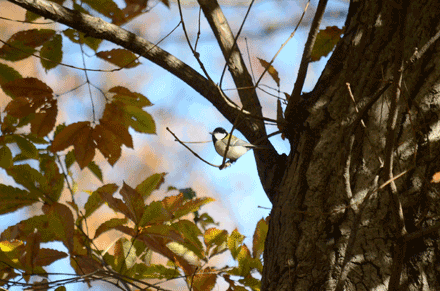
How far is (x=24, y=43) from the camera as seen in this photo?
1.46 metres

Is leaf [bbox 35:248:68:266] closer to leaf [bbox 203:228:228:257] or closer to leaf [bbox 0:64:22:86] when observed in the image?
leaf [bbox 203:228:228:257]

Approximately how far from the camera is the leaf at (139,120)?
5.01ft

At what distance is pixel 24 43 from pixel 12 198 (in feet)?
2.11

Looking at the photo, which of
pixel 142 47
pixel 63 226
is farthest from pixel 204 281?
pixel 142 47

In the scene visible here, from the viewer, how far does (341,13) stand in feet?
9.41

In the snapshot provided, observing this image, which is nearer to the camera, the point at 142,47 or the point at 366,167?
the point at 366,167

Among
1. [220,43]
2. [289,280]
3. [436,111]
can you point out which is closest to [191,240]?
[289,280]

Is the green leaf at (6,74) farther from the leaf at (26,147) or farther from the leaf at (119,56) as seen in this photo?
the leaf at (119,56)

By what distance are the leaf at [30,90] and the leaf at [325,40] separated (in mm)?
1111

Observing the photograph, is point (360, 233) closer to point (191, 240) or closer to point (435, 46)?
point (435, 46)

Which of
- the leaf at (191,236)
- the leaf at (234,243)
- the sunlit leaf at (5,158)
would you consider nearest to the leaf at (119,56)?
the sunlit leaf at (5,158)

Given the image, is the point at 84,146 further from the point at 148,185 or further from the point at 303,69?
the point at 303,69

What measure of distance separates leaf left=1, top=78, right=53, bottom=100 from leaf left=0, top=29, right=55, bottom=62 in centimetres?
10

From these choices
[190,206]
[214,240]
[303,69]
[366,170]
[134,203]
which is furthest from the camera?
[214,240]
